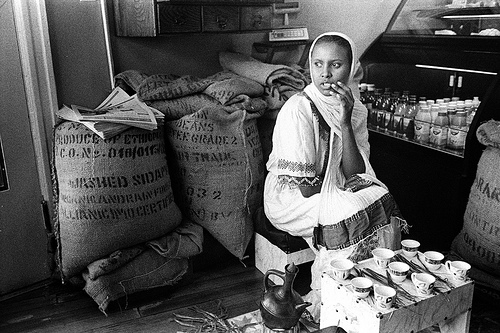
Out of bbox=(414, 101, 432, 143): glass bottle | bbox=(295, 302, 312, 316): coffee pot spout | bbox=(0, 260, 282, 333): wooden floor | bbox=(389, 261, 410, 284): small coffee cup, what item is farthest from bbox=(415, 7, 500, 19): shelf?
bbox=(295, 302, 312, 316): coffee pot spout

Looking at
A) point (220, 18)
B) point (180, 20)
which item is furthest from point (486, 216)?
point (180, 20)

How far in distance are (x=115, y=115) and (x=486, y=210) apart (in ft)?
5.48

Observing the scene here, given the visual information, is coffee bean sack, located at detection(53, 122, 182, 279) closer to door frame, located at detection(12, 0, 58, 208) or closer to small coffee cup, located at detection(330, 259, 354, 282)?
door frame, located at detection(12, 0, 58, 208)

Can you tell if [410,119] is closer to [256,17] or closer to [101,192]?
[256,17]

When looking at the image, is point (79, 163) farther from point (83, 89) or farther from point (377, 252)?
point (377, 252)

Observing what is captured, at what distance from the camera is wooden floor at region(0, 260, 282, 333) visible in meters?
2.24

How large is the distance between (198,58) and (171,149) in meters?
0.66

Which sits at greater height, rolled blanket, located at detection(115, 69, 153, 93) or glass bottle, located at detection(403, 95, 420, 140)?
rolled blanket, located at detection(115, 69, 153, 93)

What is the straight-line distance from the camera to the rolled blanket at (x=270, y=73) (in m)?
2.76

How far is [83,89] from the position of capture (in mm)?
2637

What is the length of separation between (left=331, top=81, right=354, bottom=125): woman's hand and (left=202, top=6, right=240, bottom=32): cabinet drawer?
792 millimetres

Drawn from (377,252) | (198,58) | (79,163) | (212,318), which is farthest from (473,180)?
(79,163)

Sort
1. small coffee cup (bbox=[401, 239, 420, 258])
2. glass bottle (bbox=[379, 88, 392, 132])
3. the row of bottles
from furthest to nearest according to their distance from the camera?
1. glass bottle (bbox=[379, 88, 392, 132])
2. the row of bottles
3. small coffee cup (bbox=[401, 239, 420, 258])

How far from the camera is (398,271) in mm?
1746
